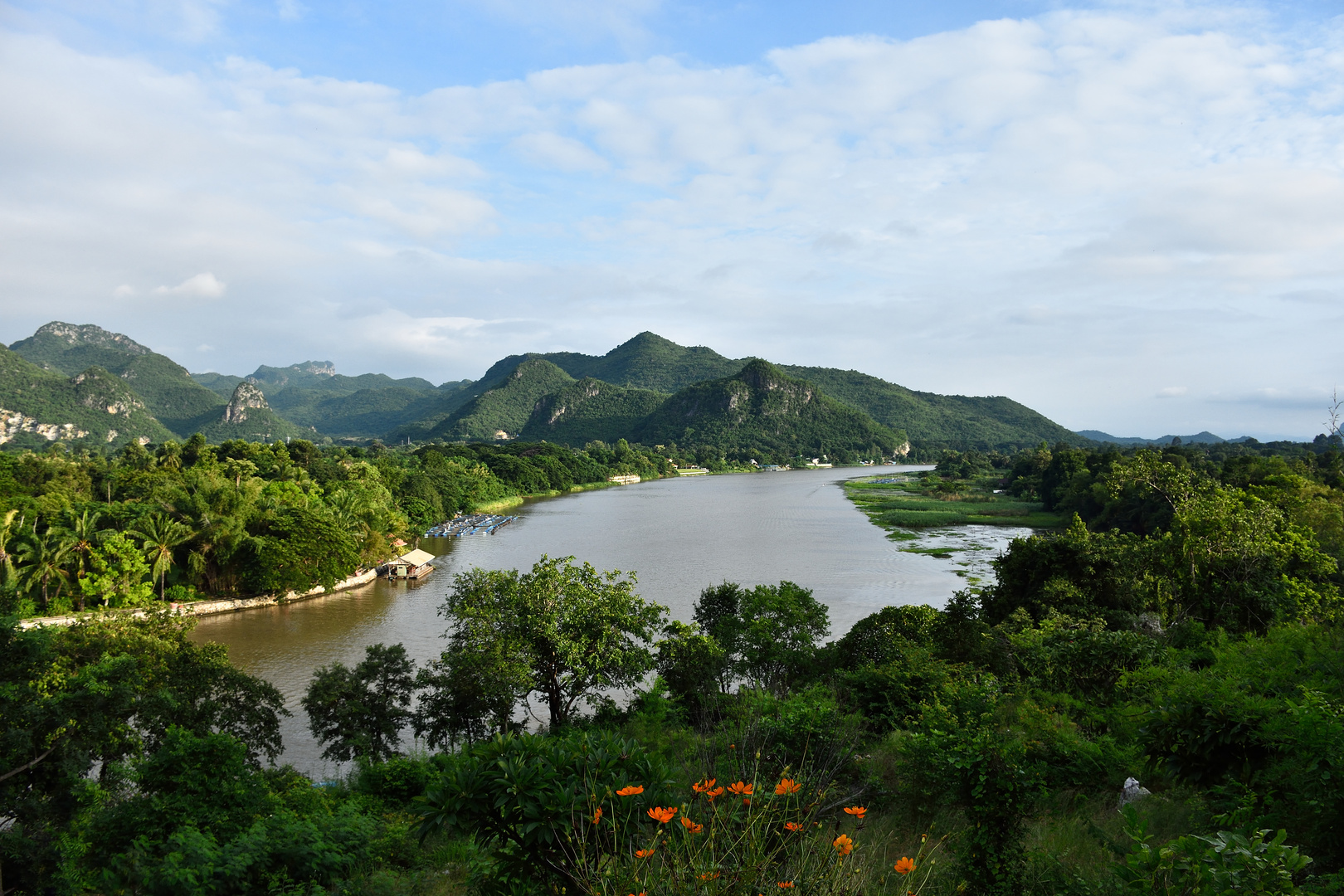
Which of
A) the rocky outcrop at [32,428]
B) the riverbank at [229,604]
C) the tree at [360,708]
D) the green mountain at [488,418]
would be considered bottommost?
the riverbank at [229,604]

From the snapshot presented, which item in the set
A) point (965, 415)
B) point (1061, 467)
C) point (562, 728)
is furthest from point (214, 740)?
point (965, 415)

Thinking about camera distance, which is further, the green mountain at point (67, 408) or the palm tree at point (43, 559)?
the green mountain at point (67, 408)

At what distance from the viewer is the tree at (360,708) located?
1238 cm

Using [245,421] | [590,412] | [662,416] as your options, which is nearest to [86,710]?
[662,416]

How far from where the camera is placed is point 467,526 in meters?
49.4

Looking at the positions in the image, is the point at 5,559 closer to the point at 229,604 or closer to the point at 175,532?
Result: the point at 175,532

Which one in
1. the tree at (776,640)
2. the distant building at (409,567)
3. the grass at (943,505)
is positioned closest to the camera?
the tree at (776,640)

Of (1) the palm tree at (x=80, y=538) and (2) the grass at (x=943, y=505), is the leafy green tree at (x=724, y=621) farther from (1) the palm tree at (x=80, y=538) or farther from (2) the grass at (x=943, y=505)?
(2) the grass at (x=943, y=505)

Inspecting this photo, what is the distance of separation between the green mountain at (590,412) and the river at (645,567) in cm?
9901

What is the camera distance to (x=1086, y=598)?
15375 mm

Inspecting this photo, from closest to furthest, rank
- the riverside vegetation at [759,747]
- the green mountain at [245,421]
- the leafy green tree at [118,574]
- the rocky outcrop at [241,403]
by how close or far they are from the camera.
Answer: the riverside vegetation at [759,747], the leafy green tree at [118,574], the green mountain at [245,421], the rocky outcrop at [241,403]

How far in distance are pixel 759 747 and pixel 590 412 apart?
169 meters

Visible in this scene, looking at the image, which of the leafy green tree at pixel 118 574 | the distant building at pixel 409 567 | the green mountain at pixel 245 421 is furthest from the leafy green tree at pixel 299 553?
the green mountain at pixel 245 421

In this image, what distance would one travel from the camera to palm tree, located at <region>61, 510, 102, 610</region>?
76.3 feet
